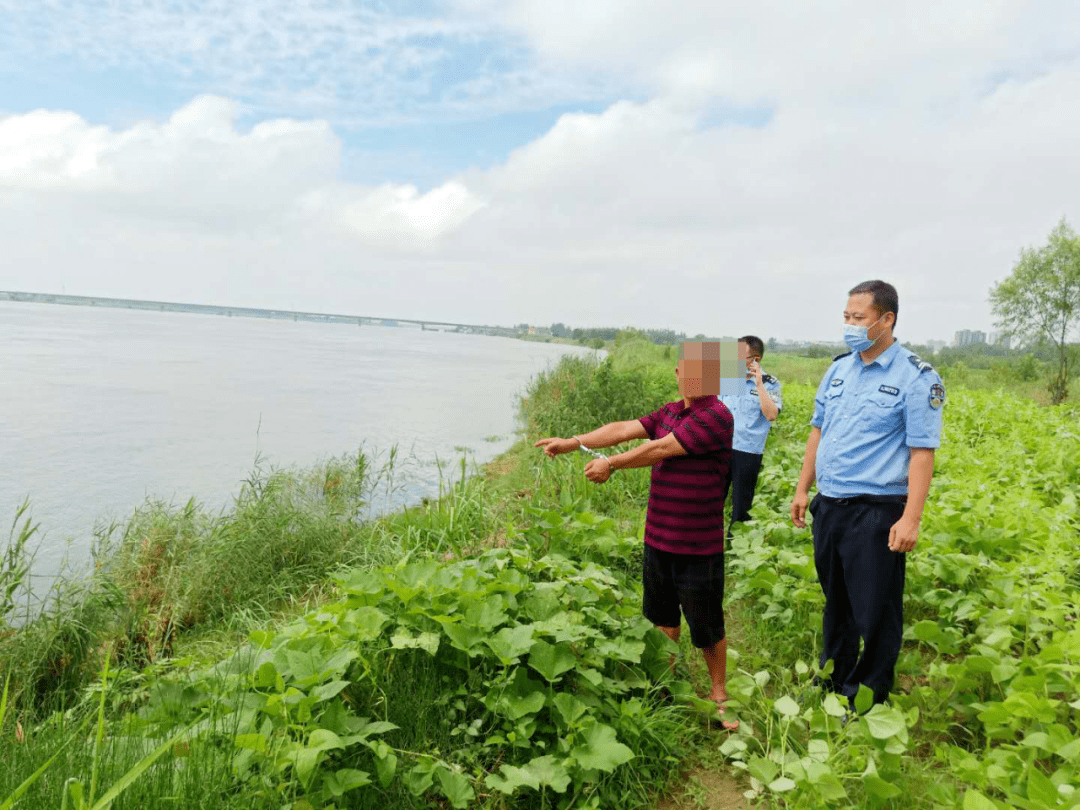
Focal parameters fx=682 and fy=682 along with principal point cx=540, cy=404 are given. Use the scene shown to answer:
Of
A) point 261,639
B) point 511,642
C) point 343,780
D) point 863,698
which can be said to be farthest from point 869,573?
point 261,639

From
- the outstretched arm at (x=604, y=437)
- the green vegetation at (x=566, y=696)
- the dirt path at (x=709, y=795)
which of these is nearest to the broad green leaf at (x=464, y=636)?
the green vegetation at (x=566, y=696)

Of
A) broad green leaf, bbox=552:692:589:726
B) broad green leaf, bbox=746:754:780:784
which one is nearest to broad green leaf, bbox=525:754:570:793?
broad green leaf, bbox=552:692:589:726

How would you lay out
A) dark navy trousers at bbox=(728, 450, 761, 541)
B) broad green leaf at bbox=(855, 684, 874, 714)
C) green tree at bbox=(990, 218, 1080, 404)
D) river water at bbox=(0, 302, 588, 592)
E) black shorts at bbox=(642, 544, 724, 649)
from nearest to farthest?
broad green leaf at bbox=(855, 684, 874, 714)
black shorts at bbox=(642, 544, 724, 649)
dark navy trousers at bbox=(728, 450, 761, 541)
river water at bbox=(0, 302, 588, 592)
green tree at bbox=(990, 218, 1080, 404)

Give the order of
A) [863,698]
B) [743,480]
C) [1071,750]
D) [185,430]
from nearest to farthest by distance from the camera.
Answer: [1071,750], [863,698], [743,480], [185,430]

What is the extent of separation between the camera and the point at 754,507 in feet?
19.2

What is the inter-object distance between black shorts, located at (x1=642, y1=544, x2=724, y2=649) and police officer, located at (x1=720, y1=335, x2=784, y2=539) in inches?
99.2

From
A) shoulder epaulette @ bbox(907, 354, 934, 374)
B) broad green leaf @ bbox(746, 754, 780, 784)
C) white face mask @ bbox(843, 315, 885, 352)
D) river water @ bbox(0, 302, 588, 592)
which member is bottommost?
river water @ bbox(0, 302, 588, 592)

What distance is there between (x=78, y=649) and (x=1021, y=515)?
23.0 ft

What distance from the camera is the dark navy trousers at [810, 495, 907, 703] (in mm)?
3232

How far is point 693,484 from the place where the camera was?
3.30 m

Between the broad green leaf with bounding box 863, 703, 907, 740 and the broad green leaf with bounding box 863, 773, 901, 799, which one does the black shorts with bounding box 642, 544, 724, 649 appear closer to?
the broad green leaf with bounding box 863, 703, 907, 740

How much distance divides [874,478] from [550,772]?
6.51 feet

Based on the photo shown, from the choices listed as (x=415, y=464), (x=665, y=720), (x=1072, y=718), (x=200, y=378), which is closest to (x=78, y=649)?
(x=665, y=720)

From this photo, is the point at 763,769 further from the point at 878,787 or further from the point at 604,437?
the point at 604,437
